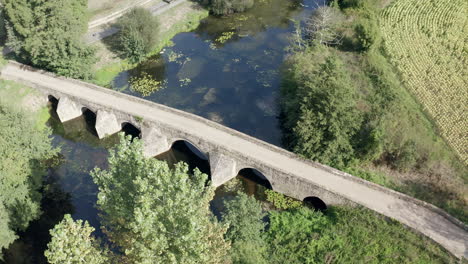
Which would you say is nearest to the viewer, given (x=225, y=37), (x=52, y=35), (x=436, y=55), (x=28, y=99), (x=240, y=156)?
(x=240, y=156)

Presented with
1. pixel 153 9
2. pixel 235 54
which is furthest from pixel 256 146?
pixel 153 9

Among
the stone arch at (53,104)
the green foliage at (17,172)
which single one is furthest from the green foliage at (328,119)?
the stone arch at (53,104)

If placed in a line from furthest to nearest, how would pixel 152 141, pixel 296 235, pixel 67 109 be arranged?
pixel 67 109, pixel 152 141, pixel 296 235

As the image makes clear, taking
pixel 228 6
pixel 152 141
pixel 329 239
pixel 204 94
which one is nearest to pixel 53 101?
pixel 152 141

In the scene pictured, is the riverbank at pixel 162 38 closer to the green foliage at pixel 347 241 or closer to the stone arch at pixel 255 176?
the stone arch at pixel 255 176

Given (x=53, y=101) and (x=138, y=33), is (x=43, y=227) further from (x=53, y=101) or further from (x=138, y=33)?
(x=138, y=33)

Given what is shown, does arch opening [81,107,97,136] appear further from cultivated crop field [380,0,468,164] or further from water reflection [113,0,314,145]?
cultivated crop field [380,0,468,164]

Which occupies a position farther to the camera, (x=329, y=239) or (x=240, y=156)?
(x=240, y=156)
